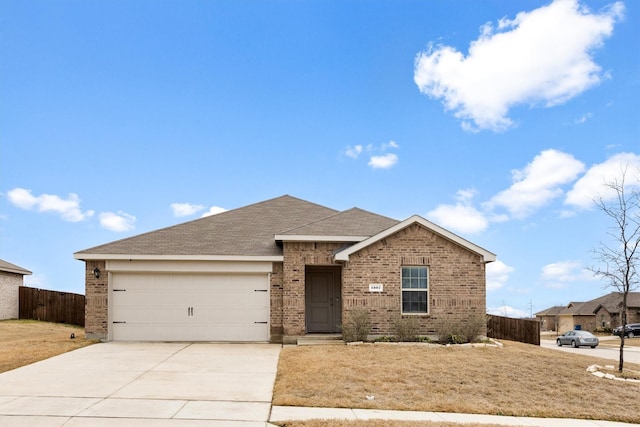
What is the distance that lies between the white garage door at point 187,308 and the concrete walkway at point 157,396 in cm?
324

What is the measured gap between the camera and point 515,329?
24.9 meters

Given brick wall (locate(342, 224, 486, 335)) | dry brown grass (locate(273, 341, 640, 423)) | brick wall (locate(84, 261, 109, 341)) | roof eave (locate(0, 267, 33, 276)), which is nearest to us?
dry brown grass (locate(273, 341, 640, 423))

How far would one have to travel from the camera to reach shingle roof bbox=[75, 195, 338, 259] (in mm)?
17609

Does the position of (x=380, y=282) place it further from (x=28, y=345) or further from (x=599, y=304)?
(x=599, y=304)

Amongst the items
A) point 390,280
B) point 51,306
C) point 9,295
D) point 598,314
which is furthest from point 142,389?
point 598,314

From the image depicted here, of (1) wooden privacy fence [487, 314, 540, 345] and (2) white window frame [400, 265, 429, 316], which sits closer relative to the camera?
(2) white window frame [400, 265, 429, 316]

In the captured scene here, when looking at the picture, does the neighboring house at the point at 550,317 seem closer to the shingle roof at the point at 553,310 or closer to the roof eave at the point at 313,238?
the shingle roof at the point at 553,310

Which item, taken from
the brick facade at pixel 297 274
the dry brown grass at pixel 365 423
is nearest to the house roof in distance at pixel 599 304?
the brick facade at pixel 297 274

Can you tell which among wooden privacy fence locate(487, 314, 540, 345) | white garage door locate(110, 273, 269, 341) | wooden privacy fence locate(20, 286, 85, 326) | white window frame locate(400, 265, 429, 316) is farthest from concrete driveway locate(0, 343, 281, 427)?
wooden privacy fence locate(20, 286, 85, 326)

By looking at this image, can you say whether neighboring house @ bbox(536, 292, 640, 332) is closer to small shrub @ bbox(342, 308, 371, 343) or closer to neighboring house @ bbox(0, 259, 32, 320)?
small shrub @ bbox(342, 308, 371, 343)

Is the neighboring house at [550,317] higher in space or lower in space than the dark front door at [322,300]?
lower

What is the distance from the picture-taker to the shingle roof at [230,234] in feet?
57.8

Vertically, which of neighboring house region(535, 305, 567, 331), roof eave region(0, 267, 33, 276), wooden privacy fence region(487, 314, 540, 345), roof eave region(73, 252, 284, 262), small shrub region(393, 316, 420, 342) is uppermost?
roof eave region(73, 252, 284, 262)

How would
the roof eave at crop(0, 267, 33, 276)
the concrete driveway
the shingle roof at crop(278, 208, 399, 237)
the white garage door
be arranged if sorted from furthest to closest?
the roof eave at crop(0, 267, 33, 276), the shingle roof at crop(278, 208, 399, 237), the white garage door, the concrete driveway
